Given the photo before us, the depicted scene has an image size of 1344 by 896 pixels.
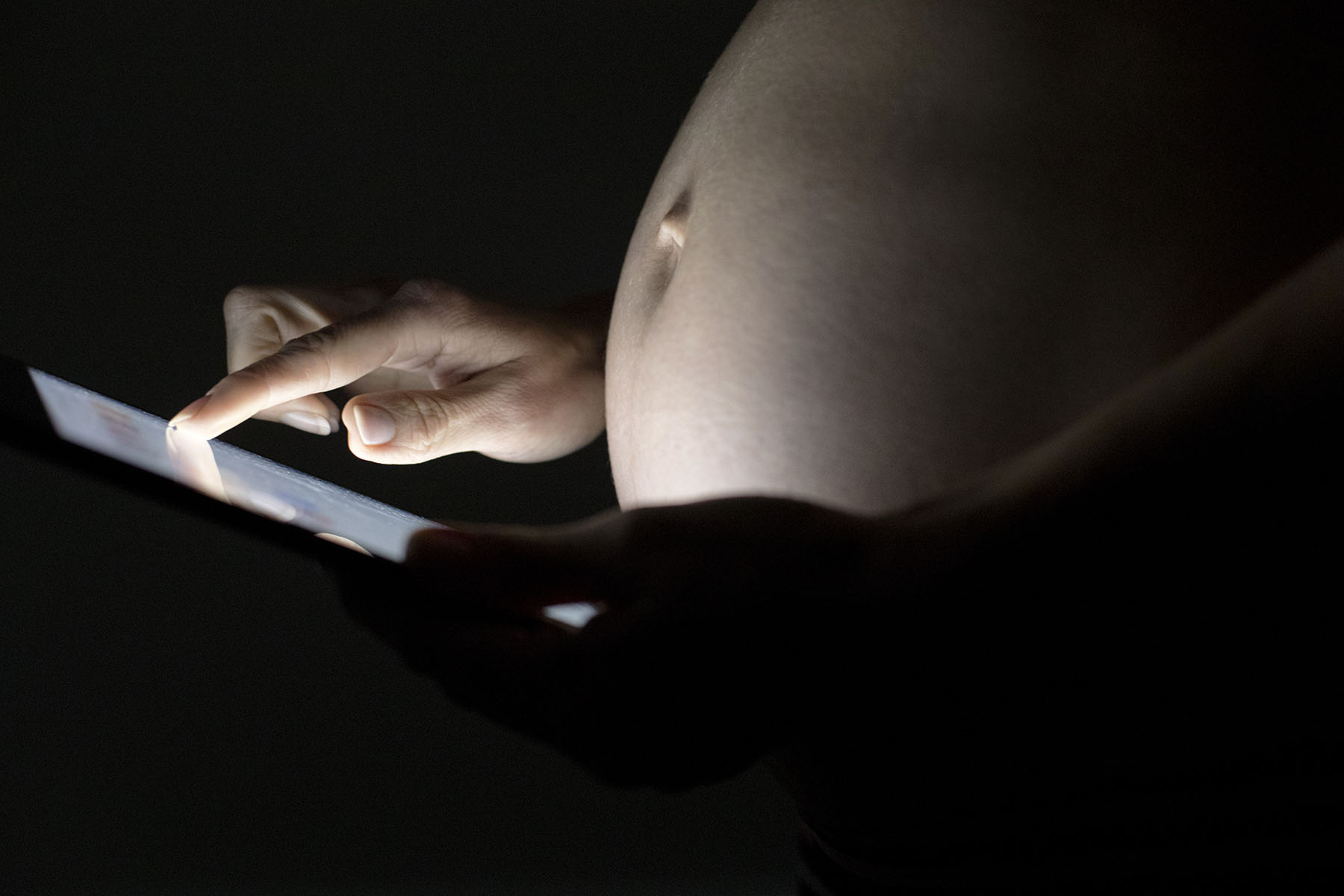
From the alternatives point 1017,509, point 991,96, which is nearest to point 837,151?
point 991,96

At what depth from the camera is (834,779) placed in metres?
0.41

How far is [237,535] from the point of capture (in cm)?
117

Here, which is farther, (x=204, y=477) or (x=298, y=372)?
(x=298, y=372)

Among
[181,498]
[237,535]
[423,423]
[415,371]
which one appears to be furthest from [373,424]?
[237,535]

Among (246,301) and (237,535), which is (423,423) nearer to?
(246,301)

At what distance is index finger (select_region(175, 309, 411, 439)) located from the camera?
0.59 m

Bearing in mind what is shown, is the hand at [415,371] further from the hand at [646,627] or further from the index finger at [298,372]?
the hand at [646,627]

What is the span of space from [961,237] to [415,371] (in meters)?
0.53

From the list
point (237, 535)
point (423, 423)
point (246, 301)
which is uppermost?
point (246, 301)

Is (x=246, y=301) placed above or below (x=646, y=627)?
above

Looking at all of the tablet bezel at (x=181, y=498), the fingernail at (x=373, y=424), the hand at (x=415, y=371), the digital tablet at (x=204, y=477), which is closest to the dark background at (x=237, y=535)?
the hand at (x=415, y=371)

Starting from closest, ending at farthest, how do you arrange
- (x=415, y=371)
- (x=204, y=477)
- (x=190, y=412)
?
(x=204, y=477), (x=190, y=412), (x=415, y=371)

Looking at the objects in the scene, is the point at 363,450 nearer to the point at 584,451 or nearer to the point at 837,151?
Answer: the point at 837,151

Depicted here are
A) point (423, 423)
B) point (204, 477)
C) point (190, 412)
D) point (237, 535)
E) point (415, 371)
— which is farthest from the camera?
point (237, 535)
